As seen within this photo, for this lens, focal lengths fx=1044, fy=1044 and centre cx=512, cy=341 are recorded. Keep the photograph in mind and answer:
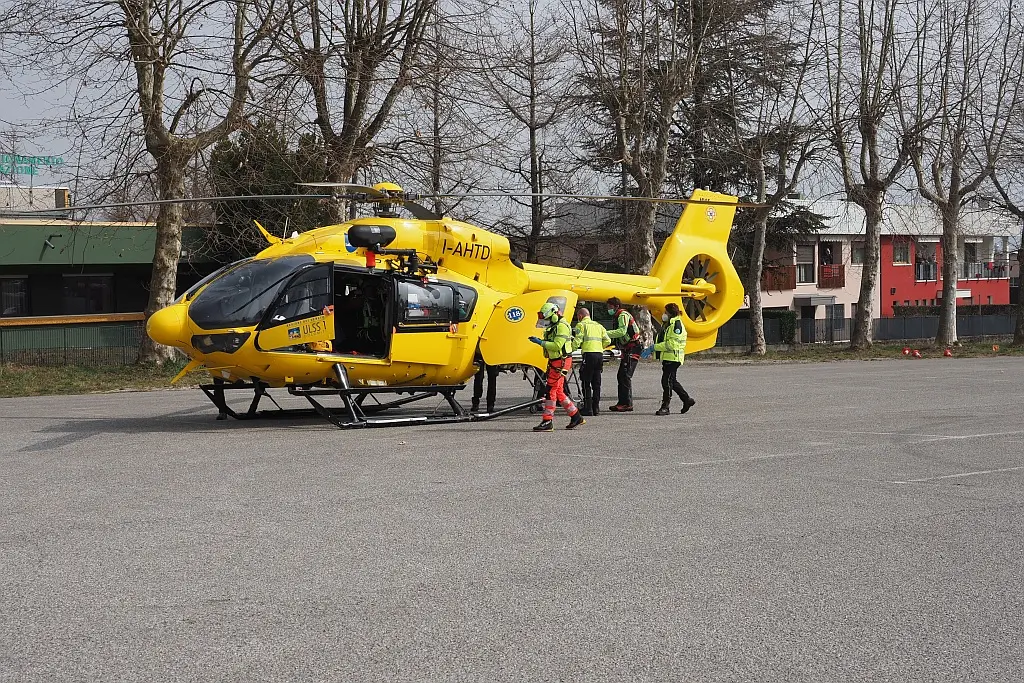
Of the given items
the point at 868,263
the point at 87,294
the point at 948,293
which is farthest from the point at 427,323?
the point at 948,293

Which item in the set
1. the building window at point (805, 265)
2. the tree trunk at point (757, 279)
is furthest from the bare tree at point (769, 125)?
the building window at point (805, 265)

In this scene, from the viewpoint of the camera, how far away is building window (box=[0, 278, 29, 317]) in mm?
35031

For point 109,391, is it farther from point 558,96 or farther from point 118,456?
point 558,96

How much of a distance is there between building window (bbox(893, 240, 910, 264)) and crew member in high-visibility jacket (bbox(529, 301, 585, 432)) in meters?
52.2

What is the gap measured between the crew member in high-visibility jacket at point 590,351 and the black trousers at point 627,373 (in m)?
0.70

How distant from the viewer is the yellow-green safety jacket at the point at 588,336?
16.6m

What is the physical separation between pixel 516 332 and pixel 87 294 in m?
26.1

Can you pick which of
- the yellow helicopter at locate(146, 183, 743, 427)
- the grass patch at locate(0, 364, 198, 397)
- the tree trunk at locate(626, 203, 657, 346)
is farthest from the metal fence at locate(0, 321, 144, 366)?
the yellow helicopter at locate(146, 183, 743, 427)

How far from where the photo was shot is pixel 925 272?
6475 centimetres

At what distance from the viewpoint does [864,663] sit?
16.9ft

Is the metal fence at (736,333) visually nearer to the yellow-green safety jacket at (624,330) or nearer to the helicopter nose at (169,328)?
the yellow-green safety jacket at (624,330)

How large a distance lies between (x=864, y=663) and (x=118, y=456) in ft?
30.1

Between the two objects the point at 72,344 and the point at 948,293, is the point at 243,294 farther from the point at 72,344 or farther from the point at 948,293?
the point at 948,293

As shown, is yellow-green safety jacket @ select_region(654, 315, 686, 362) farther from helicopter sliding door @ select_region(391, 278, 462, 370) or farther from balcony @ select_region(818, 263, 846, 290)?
balcony @ select_region(818, 263, 846, 290)
